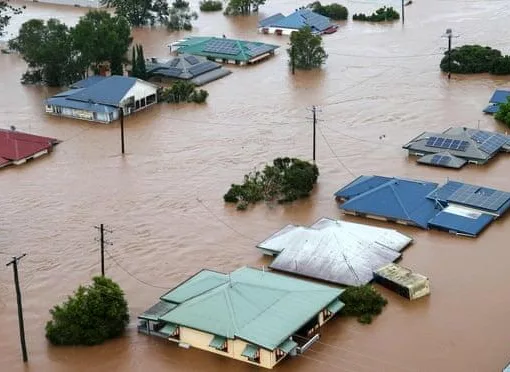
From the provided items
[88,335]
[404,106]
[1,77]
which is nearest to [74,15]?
[1,77]

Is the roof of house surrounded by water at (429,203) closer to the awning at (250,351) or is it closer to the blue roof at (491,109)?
the awning at (250,351)

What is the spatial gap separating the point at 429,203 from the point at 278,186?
502cm

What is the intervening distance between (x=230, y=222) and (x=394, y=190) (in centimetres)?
523

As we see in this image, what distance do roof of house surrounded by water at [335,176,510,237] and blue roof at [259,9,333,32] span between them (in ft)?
88.9

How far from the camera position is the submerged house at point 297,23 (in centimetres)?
5584

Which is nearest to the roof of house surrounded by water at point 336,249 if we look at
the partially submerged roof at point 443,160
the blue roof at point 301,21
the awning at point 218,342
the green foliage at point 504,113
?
the awning at point 218,342

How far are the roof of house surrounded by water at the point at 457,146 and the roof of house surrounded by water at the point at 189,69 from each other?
1425 cm

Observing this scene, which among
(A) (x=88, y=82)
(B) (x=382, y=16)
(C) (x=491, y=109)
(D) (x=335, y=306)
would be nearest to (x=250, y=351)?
(D) (x=335, y=306)

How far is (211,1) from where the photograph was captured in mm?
65500

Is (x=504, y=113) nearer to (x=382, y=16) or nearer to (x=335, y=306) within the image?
(x=335, y=306)

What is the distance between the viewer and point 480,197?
29.2 m

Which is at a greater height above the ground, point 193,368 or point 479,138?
point 479,138

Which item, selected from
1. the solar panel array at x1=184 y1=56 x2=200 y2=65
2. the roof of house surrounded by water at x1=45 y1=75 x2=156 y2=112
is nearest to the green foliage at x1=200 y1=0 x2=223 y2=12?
the solar panel array at x1=184 y1=56 x2=200 y2=65

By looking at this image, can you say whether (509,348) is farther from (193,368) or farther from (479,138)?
(479,138)
